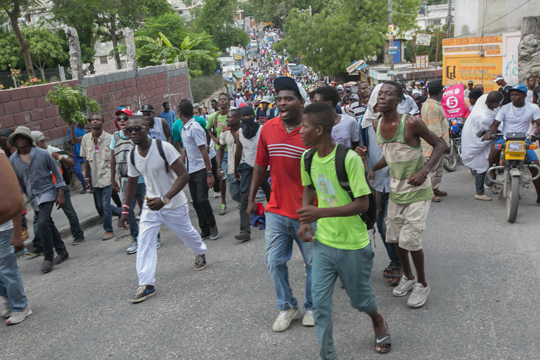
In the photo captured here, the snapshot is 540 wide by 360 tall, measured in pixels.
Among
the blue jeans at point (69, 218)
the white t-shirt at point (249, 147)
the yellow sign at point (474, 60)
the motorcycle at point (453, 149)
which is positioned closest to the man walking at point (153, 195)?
the white t-shirt at point (249, 147)

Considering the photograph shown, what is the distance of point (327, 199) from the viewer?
132 inches

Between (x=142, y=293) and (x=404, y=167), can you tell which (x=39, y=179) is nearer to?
(x=142, y=293)

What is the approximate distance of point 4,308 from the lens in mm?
5066

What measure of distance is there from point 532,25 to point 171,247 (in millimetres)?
19816

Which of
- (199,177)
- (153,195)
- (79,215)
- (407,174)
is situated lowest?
(79,215)

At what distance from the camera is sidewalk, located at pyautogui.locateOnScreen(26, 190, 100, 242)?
342 inches

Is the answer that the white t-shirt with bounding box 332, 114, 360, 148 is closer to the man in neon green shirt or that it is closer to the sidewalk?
the man in neon green shirt

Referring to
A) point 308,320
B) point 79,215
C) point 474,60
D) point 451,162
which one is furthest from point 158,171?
point 474,60

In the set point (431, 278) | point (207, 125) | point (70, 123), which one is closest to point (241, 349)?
point (431, 278)

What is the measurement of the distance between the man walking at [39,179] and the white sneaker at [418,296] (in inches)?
181

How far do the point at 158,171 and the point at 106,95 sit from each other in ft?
33.7

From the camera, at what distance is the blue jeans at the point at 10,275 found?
15.6ft

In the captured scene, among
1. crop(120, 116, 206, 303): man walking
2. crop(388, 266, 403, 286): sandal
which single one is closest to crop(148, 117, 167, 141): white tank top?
crop(120, 116, 206, 303): man walking

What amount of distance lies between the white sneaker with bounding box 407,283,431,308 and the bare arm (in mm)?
3164
